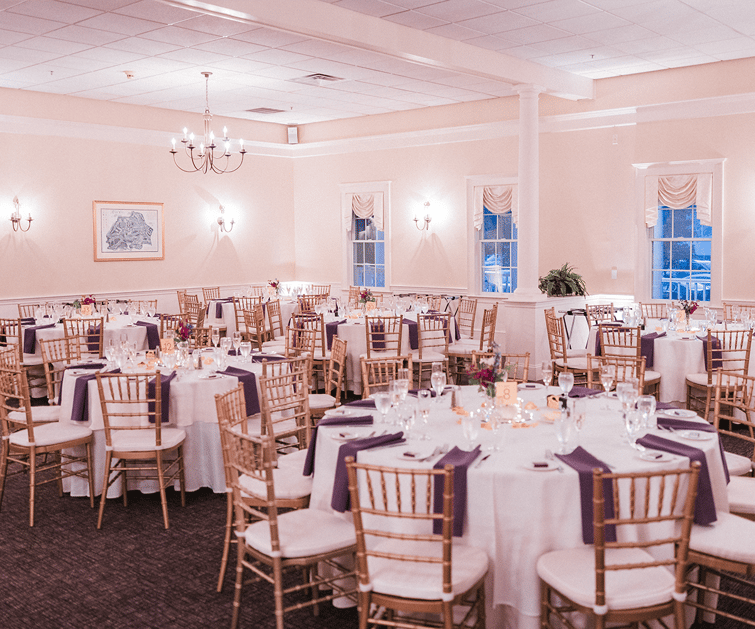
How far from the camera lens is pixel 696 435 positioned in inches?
153

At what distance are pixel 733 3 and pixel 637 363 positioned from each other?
3.86m

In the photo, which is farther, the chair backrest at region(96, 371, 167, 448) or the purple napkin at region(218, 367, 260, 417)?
the purple napkin at region(218, 367, 260, 417)

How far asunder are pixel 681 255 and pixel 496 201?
112 inches

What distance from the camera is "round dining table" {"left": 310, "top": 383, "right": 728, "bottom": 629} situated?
11.0ft

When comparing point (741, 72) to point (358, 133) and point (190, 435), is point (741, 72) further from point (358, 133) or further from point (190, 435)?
point (190, 435)

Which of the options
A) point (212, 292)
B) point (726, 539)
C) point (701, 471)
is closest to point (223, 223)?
point (212, 292)

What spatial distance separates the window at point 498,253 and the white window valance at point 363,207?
1980 millimetres

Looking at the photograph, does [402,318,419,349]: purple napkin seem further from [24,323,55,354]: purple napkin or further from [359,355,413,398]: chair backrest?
[24,323,55,354]: purple napkin

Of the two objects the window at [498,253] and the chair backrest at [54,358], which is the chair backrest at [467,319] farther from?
the chair backrest at [54,358]

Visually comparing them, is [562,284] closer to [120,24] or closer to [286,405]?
[286,405]

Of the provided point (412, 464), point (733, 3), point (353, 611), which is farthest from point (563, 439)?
point (733, 3)

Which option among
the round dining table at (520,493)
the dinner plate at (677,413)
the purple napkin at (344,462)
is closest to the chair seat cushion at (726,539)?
the round dining table at (520,493)

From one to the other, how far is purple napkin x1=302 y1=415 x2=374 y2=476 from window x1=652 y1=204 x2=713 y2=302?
748cm

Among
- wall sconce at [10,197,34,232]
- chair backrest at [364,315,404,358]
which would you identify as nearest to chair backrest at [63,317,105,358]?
wall sconce at [10,197,34,232]
